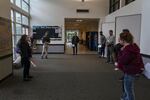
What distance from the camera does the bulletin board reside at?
576 centimetres

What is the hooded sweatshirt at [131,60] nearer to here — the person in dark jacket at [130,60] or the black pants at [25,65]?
the person in dark jacket at [130,60]

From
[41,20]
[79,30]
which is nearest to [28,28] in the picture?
[41,20]

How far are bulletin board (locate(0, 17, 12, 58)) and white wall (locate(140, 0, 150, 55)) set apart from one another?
14.5 feet

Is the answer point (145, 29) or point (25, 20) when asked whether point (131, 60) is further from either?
point (25, 20)

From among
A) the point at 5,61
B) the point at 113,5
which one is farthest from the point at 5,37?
the point at 113,5

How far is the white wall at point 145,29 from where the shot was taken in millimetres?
6715

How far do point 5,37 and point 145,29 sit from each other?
452 cm

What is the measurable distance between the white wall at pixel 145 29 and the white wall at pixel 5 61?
441cm

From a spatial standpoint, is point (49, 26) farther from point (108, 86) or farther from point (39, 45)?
point (108, 86)

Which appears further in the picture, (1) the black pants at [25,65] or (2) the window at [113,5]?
(2) the window at [113,5]

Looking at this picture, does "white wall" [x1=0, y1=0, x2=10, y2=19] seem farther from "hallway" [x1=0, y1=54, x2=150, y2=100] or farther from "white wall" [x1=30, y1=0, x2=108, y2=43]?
"white wall" [x1=30, y1=0, x2=108, y2=43]

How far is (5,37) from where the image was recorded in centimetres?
610

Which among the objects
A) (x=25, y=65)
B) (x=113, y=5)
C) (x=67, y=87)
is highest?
(x=113, y=5)

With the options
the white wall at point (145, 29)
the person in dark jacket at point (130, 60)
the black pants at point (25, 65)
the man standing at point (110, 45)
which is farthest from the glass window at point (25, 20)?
the person in dark jacket at point (130, 60)
